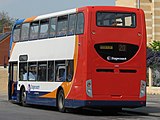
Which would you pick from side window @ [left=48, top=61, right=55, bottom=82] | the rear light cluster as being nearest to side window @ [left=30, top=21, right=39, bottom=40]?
side window @ [left=48, top=61, right=55, bottom=82]

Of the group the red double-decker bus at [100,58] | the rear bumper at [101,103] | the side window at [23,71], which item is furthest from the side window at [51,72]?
the side window at [23,71]

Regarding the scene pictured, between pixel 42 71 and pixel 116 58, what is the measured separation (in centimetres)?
489

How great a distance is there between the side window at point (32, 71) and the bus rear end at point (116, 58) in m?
5.39

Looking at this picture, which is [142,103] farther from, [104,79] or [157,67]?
[157,67]

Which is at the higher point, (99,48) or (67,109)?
(99,48)

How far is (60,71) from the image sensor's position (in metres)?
24.2

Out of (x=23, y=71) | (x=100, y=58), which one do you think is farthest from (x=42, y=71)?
(x=100, y=58)

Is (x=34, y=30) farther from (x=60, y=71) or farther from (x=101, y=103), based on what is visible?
(x=101, y=103)

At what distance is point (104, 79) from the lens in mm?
22219

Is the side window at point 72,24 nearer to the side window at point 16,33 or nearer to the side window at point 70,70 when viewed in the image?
the side window at point 70,70

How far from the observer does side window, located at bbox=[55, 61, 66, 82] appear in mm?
23858

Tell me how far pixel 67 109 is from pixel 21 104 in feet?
19.9

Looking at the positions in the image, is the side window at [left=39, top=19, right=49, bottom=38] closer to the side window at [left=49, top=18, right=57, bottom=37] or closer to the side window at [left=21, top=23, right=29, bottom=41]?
the side window at [left=49, top=18, right=57, bottom=37]

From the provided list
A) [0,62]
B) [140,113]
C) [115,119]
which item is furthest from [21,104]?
[0,62]
